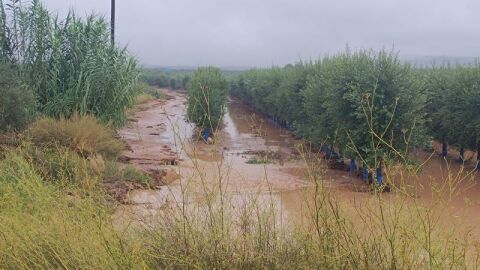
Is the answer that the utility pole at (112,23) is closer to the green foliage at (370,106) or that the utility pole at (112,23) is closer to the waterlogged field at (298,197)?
the waterlogged field at (298,197)

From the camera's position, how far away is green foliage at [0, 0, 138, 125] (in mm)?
14375

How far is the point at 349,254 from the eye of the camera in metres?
3.12

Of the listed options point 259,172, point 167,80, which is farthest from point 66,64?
point 167,80

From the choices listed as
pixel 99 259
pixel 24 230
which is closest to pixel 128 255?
pixel 99 259

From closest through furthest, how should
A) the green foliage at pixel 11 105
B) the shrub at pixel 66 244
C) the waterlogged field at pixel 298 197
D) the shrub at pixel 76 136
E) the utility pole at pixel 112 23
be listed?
the waterlogged field at pixel 298 197 < the shrub at pixel 66 244 < the green foliage at pixel 11 105 < the shrub at pixel 76 136 < the utility pole at pixel 112 23

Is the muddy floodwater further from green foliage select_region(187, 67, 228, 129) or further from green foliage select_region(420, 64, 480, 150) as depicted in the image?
green foliage select_region(187, 67, 228, 129)

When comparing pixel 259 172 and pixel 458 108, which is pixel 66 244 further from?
pixel 458 108

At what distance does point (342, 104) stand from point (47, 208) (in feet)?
31.3

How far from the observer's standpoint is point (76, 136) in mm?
11562

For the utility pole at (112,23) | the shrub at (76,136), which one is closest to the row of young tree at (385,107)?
the shrub at (76,136)

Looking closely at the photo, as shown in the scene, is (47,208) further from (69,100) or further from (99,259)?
(69,100)

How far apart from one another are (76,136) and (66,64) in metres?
4.35

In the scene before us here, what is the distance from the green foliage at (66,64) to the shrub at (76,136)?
2.03 m

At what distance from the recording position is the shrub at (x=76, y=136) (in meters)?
11.3
